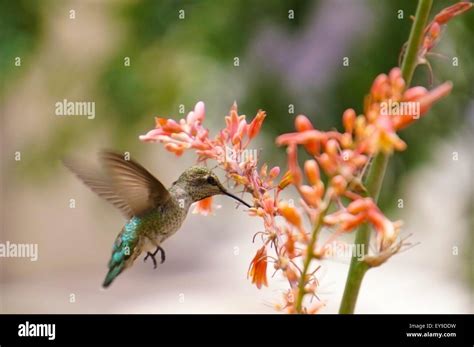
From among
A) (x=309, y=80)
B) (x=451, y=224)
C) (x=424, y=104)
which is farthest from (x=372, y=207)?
(x=451, y=224)

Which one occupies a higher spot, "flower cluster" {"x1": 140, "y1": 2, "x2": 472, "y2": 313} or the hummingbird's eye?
the hummingbird's eye

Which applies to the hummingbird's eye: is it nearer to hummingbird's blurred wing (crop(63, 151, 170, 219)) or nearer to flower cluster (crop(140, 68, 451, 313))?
hummingbird's blurred wing (crop(63, 151, 170, 219))

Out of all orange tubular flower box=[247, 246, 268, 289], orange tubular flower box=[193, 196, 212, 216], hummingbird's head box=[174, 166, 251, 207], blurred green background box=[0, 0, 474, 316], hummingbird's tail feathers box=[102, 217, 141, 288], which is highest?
blurred green background box=[0, 0, 474, 316]

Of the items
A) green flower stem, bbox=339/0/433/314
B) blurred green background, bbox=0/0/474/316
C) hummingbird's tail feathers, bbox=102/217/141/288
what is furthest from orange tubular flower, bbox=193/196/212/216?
blurred green background, bbox=0/0/474/316

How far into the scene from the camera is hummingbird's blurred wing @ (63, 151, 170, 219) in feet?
3.92

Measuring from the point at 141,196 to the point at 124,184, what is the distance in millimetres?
49

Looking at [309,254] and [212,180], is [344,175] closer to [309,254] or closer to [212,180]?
→ [309,254]

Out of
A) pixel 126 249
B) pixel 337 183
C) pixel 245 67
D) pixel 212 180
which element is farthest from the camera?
pixel 245 67

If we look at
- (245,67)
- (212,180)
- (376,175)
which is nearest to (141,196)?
(212,180)

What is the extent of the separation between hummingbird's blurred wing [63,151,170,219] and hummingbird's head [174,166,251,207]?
6cm

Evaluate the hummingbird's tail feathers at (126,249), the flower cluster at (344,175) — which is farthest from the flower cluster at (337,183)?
the hummingbird's tail feathers at (126,249)

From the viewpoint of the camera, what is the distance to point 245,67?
2.94 m

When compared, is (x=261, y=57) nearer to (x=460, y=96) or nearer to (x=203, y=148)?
(x=460, y=96)

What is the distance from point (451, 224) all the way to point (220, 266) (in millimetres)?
1801
